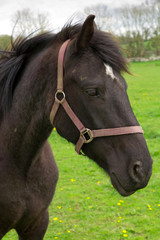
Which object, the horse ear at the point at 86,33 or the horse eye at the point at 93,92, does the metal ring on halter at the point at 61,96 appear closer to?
the horse eye at the point at 93,92

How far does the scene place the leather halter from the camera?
1.97 m

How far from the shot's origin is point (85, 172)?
621 centimetres

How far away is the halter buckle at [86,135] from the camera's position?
206 cm

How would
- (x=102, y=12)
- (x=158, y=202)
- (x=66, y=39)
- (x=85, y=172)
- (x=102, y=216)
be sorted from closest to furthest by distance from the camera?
1. (x=66, y=39)
2. (x=102, y=216)
3. (x=158, y=202)
4. (x=85, y=172)
5. (x=102, y=12)

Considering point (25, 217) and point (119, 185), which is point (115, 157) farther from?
point (25, 217)

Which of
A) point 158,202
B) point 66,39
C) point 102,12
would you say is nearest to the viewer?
point 66,39

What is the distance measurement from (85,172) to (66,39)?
14.0 ft

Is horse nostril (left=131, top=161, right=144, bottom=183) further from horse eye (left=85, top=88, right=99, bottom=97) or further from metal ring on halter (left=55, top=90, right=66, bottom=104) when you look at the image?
metal ring on halter (left=55, top=90, right=66, bottom=104)

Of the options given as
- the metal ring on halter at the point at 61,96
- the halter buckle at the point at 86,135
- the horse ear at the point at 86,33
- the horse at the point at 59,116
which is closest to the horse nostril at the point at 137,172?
the horse at the point at 59,116

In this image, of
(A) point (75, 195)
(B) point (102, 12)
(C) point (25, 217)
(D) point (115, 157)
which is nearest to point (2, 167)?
(C) point (25, 217)

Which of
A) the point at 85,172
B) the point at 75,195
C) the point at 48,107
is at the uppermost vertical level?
the point at 48,107

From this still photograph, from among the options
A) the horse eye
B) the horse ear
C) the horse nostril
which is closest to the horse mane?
the horse ear

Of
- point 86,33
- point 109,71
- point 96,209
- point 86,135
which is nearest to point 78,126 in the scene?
point 86,135

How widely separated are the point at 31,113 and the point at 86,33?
81 centimetres
